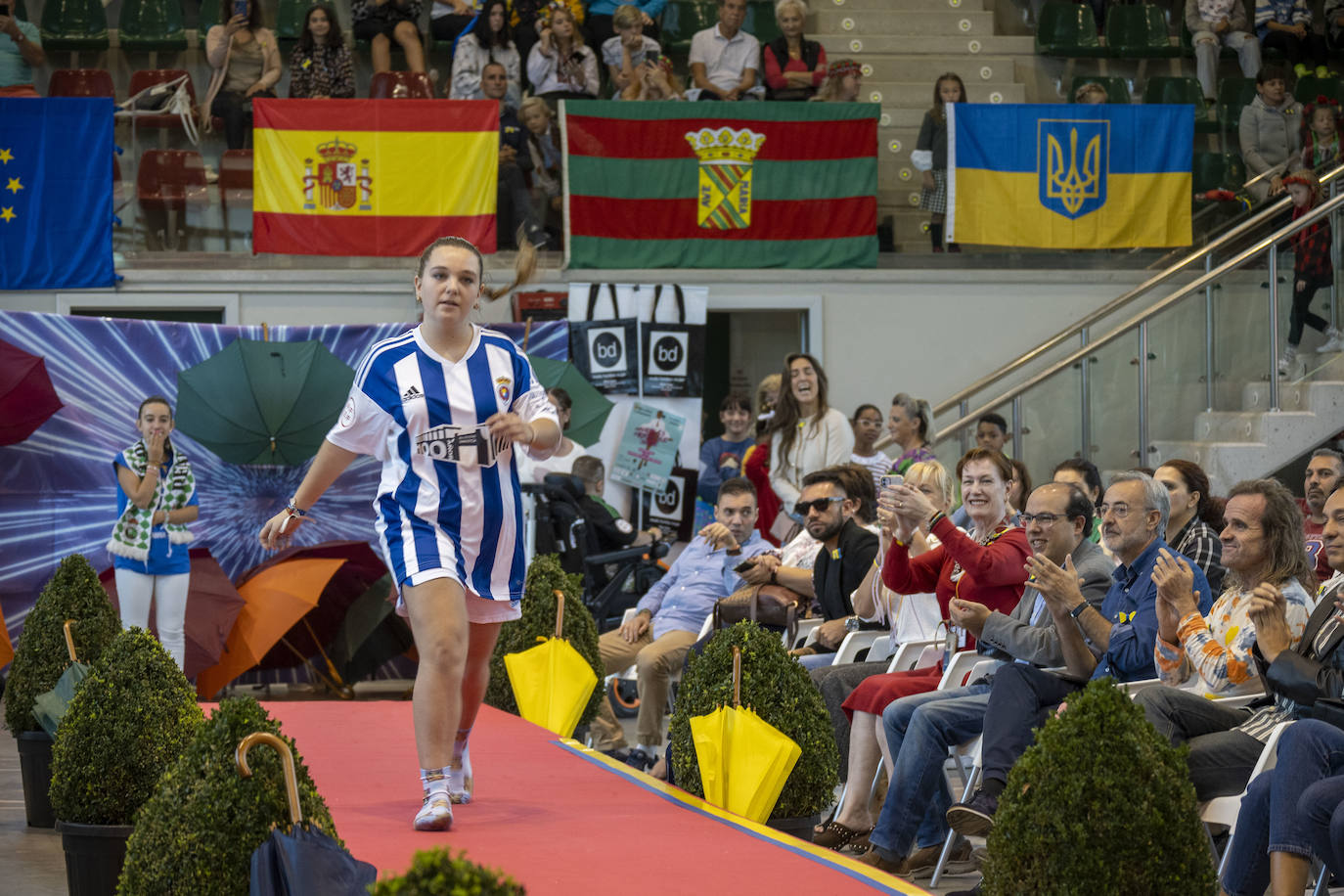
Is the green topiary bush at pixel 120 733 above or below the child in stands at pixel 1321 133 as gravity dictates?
below

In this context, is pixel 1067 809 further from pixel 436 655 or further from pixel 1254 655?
pixel 436 655

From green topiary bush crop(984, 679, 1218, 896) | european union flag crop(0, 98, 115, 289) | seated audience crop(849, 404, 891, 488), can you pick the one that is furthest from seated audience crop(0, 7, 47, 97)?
green topiary bush crop(984, 679, 1218, 896)

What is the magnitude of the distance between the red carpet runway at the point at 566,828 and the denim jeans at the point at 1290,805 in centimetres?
95

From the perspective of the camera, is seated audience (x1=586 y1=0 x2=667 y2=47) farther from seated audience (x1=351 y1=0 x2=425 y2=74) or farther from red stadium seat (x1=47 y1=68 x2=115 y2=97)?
red stadium seat (x1=47 y1=68 x2=115 y2=97)

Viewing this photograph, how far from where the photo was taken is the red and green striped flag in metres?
11.6

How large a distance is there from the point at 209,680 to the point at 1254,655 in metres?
6.42

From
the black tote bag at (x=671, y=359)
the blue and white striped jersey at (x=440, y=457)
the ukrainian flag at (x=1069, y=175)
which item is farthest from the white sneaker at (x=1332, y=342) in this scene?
the blue and white striped jersey at (x=440, y=457)

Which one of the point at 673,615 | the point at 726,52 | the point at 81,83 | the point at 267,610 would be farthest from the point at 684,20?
the point at 673,615

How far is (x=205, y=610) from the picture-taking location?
29.2ft

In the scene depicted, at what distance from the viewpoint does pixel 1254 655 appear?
4297 millimetres

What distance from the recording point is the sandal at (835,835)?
17.8 ft

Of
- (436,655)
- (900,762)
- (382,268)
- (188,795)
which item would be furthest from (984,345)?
(188,795)

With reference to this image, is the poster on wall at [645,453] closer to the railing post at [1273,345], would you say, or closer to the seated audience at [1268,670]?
the railing post at [1273,345]

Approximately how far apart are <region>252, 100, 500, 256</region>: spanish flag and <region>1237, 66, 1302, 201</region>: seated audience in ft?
19.3
